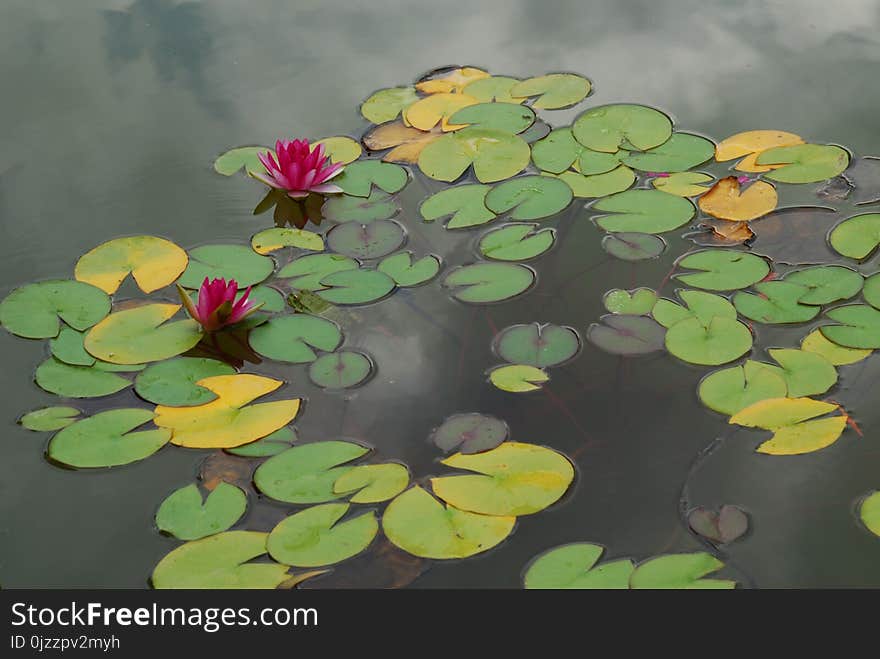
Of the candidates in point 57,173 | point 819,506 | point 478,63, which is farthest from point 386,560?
point 478,63

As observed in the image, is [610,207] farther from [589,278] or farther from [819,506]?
[819,506]

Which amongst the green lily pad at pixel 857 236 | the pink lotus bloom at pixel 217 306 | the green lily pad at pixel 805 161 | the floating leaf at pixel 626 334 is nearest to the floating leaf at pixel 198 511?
the pink lotus bloom at pixel 217 306

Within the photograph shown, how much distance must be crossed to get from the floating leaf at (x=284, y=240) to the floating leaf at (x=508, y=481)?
2.70 feet

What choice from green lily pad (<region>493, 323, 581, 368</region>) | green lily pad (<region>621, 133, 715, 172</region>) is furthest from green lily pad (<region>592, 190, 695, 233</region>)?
green lily pad (<region>493, 323, 581, 368</region>)

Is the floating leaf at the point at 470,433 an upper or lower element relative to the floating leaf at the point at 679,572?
upper

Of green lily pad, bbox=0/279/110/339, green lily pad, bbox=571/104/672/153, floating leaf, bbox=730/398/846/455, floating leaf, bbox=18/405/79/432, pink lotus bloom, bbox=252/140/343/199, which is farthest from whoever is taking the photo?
green lily pad, bbox=571/104/672/153

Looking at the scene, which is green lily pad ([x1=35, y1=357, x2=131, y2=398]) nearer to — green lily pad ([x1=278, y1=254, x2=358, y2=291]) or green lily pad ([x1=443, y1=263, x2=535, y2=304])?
green lily pad ([x1=278, y1=254, x2=358, y2=291])

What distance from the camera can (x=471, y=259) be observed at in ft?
8.39

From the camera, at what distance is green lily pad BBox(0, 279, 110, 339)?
7.86ft

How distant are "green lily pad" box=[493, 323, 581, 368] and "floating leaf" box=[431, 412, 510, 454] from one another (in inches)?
7.5

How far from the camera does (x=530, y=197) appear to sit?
273 cm

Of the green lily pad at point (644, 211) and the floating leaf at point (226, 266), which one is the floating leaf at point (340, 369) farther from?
the green lily pad at point (644, 211)

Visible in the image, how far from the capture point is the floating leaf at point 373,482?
1.98 metres

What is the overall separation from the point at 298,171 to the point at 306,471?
101 cm
